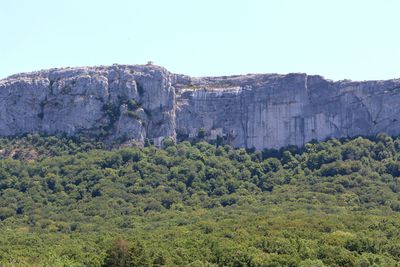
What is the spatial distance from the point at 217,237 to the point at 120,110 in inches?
1814

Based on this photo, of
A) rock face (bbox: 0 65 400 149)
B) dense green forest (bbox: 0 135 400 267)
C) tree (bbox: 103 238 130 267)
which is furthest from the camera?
rock face (bbox: 0 65 400 149)

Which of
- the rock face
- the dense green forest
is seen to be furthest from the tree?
the rock face

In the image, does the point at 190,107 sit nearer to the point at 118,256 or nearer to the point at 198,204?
the point at 198,204

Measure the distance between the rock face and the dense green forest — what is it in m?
2.18

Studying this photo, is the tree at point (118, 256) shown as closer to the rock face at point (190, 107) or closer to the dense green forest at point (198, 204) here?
the dense green forest at point (198, 204)

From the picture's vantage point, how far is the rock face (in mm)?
109750

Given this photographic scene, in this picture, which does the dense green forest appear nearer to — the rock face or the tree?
the tree

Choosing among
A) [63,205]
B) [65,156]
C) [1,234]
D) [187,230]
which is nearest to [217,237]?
→ [187,230]

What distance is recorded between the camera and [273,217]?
79375 millimetres

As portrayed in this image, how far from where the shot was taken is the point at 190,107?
380 feet

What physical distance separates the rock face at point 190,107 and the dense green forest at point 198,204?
218 cm

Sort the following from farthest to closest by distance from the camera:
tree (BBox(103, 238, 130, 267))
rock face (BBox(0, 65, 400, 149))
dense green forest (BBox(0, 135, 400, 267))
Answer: rock face (BBox(0, 65, 400, 149)) → dense green forest (BBox(0, 135, 400, 267)) → tree (BBox(103, 238, 130, 267))

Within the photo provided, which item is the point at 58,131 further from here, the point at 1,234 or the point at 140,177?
the point at 1,234

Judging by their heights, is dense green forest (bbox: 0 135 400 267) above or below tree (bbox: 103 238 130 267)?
below
